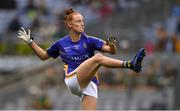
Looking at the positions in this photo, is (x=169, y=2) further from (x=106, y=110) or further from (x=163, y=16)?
(x=106, y=110)

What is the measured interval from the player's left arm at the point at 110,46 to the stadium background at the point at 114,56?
708cm

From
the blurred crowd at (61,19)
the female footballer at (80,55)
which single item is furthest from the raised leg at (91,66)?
the blurred crowd at (61,19)

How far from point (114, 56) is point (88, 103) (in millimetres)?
8105

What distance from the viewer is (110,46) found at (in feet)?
37.2

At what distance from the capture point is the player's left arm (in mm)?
11234

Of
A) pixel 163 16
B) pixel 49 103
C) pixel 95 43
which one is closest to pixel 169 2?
pixel 163 16

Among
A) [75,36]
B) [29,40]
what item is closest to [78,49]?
[75,36]

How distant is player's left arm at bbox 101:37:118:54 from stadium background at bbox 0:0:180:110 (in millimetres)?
7082

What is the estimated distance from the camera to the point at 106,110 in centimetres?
1878

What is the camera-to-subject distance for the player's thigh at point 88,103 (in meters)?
11.5

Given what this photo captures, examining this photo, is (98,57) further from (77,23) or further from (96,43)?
(77,23)

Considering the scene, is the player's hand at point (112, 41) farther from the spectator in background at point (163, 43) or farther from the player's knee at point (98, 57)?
the spectator in background at point (163, 43)

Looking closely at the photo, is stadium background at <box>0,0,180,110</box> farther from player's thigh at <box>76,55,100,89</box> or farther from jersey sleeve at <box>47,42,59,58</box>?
player's thigh at <box>76,55,100,89</box>

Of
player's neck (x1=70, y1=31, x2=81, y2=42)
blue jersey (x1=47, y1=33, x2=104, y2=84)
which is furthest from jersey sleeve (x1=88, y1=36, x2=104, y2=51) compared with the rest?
player's neck (x1=70, y1=31, x2=81, y2=42)
